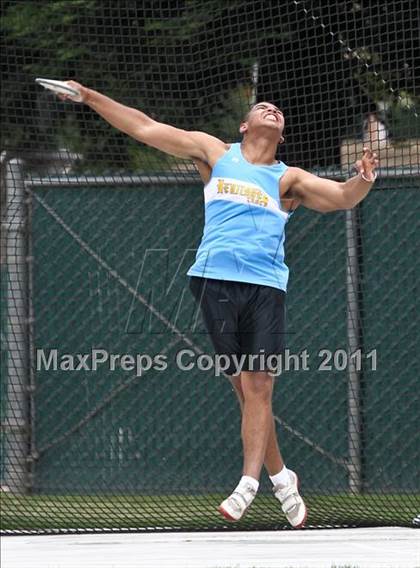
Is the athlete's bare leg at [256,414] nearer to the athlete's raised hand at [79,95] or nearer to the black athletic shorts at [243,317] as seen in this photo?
the black athletic shorts at [243,317]

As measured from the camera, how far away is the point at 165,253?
9.02 meters

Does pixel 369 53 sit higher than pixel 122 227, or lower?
higher

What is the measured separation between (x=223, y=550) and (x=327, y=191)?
79.8 inches

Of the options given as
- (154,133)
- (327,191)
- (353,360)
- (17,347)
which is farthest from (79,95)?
(17,347)

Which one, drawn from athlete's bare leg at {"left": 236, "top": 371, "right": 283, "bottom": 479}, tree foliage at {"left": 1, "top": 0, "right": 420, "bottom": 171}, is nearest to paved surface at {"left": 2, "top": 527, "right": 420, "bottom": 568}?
athlete's bare leg at {"left": 236, "top": 371, "right": 283, "bottom": 479}

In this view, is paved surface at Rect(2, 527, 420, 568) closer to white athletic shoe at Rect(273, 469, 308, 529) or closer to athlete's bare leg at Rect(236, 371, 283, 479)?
white athletic shoe at Rect(273, 469, 308, 529)

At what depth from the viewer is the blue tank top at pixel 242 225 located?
5.95 metres

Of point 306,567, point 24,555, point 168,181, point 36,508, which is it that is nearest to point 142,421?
point 36,508

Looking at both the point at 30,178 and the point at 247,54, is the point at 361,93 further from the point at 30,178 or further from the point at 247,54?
the point at 30,178

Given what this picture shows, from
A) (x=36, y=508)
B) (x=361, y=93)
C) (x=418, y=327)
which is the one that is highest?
(x=361, y=93)

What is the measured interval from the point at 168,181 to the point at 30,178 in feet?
2.93

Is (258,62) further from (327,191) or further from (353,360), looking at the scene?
(327,191)

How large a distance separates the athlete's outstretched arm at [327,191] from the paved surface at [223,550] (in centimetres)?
160

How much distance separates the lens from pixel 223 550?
7012 mm
